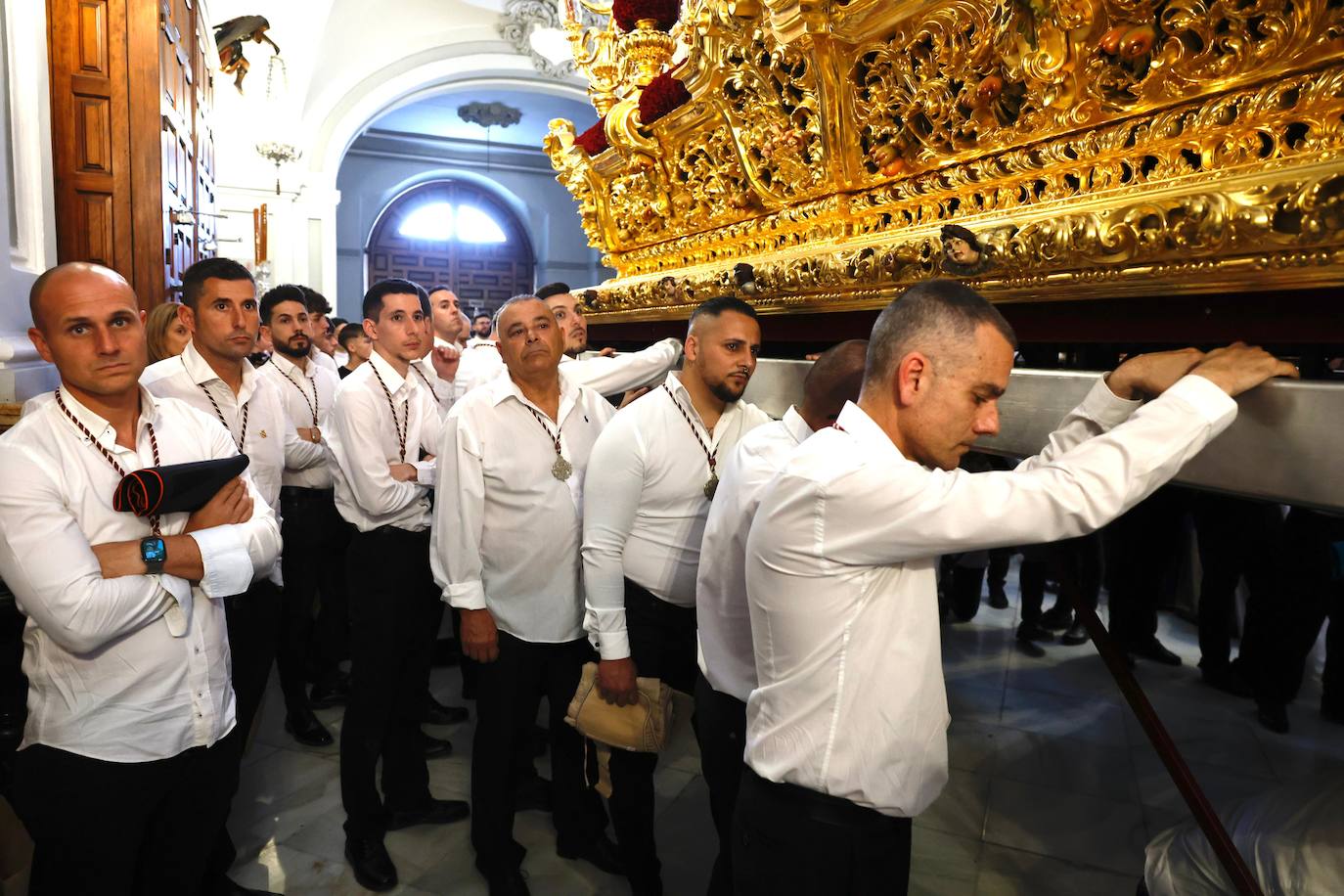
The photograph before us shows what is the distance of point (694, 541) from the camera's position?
7.29 ft

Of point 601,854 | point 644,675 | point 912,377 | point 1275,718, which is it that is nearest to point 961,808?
point 601,854

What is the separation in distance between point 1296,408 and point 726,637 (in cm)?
101

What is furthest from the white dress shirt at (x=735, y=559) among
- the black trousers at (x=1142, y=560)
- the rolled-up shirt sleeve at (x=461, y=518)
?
the black trousers at (x=1142, y=560)

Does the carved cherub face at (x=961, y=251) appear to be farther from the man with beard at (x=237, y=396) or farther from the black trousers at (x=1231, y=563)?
the black trousers at (x=1231, y=563)

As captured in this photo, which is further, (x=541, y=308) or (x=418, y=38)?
(x=418, y=38)

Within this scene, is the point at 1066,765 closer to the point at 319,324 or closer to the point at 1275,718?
the point at 1275,718

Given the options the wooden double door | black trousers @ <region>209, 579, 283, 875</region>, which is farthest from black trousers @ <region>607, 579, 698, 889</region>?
the wooden double door

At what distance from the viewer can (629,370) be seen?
9.02ft

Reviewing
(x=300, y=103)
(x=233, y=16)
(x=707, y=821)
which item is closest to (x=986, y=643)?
(x=707, y=821)

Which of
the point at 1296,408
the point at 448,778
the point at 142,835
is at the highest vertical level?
the point at 1296,408

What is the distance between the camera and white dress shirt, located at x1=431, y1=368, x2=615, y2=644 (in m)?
2.34

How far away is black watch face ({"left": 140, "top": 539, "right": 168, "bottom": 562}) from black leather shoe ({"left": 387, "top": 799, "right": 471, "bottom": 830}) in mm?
1410

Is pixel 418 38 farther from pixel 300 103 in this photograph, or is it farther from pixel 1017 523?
pixel 1017 523

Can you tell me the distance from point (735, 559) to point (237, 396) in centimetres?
196
